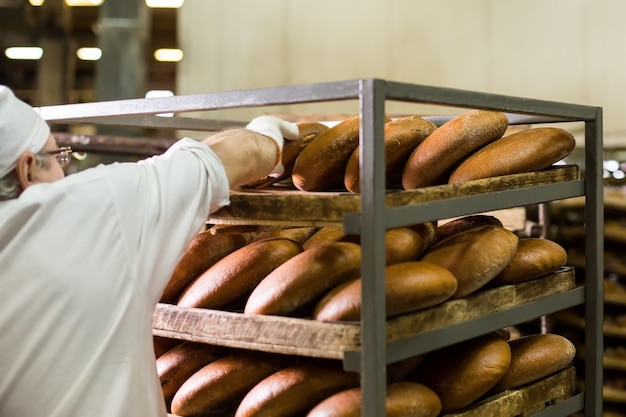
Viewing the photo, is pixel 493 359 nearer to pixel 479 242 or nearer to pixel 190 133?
pixel 479 242

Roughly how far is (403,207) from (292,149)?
1.71ft

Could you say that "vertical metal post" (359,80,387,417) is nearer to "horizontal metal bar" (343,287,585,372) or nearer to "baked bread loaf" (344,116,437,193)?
"horizontal metal bar" (343,287,585,372)

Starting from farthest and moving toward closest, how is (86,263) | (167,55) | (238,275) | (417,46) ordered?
(167,55)
(417,46)
(238,275)
(86,263)

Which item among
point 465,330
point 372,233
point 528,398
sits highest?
point 372,233

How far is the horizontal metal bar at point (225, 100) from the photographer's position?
4.53ft

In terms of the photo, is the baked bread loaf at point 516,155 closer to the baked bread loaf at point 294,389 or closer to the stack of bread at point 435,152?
the stack of bread at point 435,152

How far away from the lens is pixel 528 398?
5.74 ft

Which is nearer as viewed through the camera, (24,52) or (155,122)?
(155,122)

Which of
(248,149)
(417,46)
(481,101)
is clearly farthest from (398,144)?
(417,46)

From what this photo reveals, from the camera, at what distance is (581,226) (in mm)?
4688

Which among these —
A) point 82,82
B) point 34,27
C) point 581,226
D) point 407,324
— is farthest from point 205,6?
point 407,324

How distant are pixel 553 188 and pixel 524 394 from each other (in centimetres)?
48

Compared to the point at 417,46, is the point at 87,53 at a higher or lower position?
higher

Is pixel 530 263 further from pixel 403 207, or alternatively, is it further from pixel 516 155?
pixel 403 207
